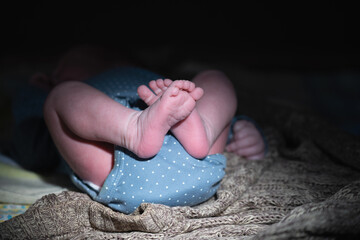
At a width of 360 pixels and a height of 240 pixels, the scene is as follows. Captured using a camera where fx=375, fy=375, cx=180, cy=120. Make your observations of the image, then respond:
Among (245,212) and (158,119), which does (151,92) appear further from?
(245,212)

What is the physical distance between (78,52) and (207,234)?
804 mm

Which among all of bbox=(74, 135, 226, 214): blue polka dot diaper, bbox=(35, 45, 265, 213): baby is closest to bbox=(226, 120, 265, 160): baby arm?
bbox=(35, 45, 265, 213): baby

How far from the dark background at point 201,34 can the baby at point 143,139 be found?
1.00 m

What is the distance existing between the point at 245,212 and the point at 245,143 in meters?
0.28

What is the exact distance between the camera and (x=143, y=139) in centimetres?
66

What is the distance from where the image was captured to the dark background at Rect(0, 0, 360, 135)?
1.87m

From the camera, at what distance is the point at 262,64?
1990 mm

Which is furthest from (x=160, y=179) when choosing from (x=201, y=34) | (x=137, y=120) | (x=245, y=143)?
(x=201, y=34)

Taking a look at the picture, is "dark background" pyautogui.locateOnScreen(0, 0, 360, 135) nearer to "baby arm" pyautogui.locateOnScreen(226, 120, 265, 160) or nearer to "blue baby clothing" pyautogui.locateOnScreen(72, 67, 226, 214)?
"baby arm" pyautogui.locateOnScreen(226, 120, 265, 160)

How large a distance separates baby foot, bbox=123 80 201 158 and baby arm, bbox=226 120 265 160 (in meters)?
0.37

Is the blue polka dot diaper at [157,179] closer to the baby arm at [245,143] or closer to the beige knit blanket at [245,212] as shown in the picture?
the beige knit blanket at [245,212]

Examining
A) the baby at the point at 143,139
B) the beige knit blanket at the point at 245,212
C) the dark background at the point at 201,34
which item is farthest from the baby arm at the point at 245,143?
the dark background at the point at 201,34

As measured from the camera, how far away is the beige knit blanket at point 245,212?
57 centimetres

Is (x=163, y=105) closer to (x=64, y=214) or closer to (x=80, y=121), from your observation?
(x=80, y=121)
